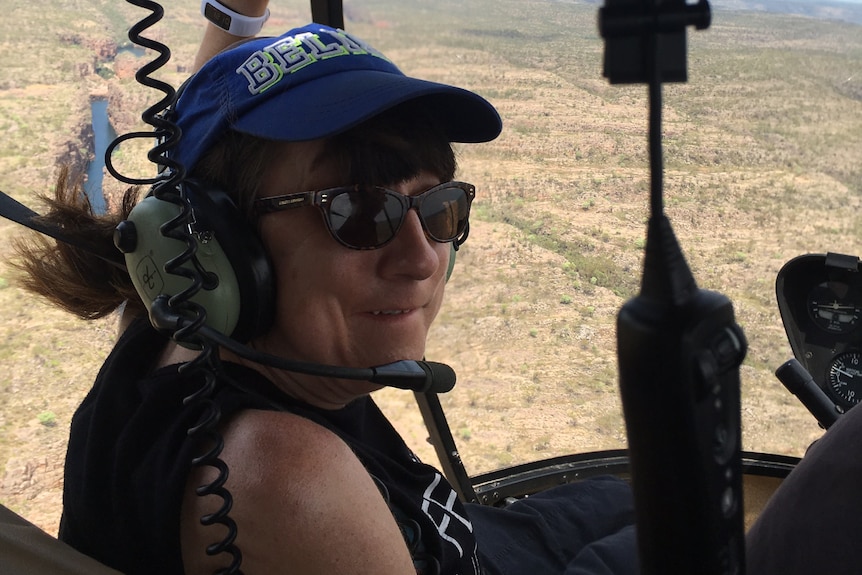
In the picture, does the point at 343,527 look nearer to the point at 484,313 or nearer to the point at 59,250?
the point at 59,250

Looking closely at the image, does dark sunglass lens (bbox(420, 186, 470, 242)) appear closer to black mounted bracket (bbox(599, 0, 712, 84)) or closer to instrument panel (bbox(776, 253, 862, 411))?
black mounted bracket (bbox(599, 0, 712, 84))

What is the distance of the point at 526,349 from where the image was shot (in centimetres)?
222

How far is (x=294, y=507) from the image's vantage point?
832 millimetres

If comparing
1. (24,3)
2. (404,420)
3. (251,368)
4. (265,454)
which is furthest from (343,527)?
(24,3)

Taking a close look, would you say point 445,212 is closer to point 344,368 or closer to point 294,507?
point 344,368

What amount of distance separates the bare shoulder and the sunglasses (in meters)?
0.25

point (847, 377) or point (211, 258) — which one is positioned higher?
point (211, 258)

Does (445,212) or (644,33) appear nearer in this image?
(644,33)

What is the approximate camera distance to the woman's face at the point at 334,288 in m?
0.99

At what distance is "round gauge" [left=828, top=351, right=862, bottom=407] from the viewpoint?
1.65 metres

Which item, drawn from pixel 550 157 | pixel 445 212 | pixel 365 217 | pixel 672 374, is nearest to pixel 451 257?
pixel 445 212

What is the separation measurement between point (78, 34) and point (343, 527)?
146cm

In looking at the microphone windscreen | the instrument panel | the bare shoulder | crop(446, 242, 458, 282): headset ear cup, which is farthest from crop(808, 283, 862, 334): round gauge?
the bare shoulder

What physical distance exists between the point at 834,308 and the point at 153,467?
1483mm
